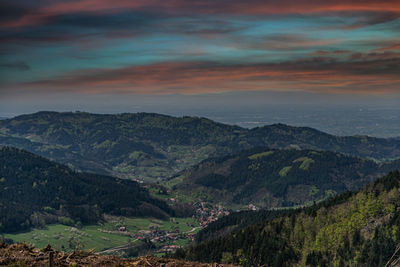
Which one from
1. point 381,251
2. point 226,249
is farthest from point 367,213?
point 226,249

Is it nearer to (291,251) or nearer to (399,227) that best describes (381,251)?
(399,227)

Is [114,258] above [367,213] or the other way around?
above

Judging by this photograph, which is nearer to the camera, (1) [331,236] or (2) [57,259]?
(2) [57,259]

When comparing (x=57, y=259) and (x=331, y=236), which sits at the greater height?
(x=57, y=259)

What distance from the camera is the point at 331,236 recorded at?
318 ft

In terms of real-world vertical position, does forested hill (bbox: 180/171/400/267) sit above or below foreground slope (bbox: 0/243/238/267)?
below

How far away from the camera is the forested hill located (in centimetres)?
8475

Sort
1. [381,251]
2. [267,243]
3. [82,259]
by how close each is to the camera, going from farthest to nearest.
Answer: [267,243], [381,251], [82,259]

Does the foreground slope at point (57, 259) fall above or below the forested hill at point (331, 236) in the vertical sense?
above

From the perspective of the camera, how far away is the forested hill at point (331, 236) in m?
84.8

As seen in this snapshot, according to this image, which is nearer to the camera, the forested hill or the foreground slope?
the foreground slope

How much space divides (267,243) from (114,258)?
96.9 m

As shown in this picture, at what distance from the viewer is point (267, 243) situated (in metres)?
109

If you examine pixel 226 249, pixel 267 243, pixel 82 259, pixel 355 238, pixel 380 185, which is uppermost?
pixel 82 259
